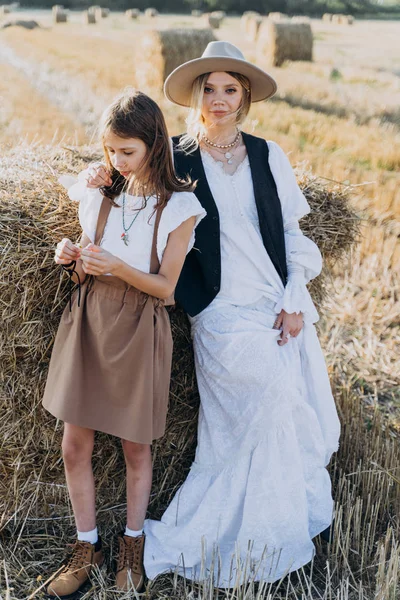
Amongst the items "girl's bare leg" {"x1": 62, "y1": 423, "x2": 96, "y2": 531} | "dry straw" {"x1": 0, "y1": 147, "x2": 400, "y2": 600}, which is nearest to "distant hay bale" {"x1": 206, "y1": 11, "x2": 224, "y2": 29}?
"dry straw" {"x1": 0, "y1": 147, "x2": 400, "y2": 600}

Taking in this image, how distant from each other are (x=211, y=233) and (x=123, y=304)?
50 centimetres

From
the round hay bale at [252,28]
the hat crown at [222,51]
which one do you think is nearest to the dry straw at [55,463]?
the hat crown at [222,51]

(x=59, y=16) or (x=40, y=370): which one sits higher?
(x=59, y=16)

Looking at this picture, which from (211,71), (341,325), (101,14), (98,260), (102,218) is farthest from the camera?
(101,14)

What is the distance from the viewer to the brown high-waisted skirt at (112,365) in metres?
2.49

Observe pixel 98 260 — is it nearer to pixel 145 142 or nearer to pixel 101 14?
pixel 145 142

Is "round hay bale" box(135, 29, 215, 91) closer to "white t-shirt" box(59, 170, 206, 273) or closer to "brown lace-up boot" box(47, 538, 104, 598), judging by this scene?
"white t-shirt" box(59, 170, 206, 273)

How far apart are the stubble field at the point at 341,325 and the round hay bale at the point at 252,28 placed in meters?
6.63

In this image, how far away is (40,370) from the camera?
2.83 metres

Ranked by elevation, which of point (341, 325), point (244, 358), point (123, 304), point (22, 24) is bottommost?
point (341, 325)

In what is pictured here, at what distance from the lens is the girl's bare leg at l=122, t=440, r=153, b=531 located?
8.70 feet

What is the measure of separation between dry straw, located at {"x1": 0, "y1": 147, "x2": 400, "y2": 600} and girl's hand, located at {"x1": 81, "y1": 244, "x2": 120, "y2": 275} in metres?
0.45

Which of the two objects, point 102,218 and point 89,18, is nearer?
point 102,218

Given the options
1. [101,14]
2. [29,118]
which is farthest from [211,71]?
[101,14]
